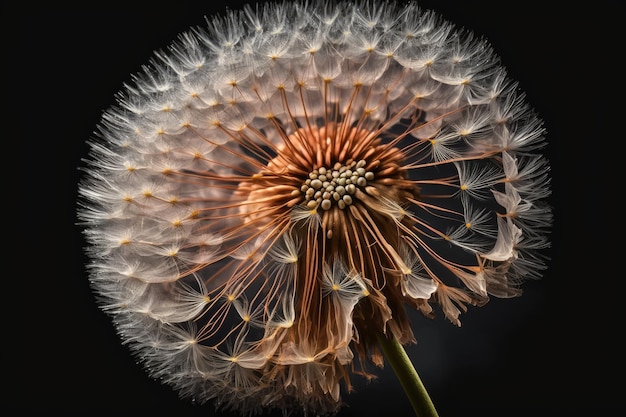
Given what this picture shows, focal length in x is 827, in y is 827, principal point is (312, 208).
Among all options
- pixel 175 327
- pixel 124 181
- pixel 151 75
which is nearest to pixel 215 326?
pixel 175 327

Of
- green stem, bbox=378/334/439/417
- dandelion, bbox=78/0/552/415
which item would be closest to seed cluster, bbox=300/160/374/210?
dandelion, bbox=78/0/552/415

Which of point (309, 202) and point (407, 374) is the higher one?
point (309, 202)

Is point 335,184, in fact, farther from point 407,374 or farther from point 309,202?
point 407,374

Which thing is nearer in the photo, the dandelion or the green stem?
the dandelion

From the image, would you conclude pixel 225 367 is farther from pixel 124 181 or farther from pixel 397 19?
pixel 397 19

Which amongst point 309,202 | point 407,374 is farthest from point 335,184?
point 407,374

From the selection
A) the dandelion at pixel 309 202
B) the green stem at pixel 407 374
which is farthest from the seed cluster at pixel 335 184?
the green stem at pixel 407 374

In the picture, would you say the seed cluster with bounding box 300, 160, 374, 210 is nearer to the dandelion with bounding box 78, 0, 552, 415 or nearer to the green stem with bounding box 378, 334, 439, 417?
the dandelion with bounding box 78, 0, 552, 415
